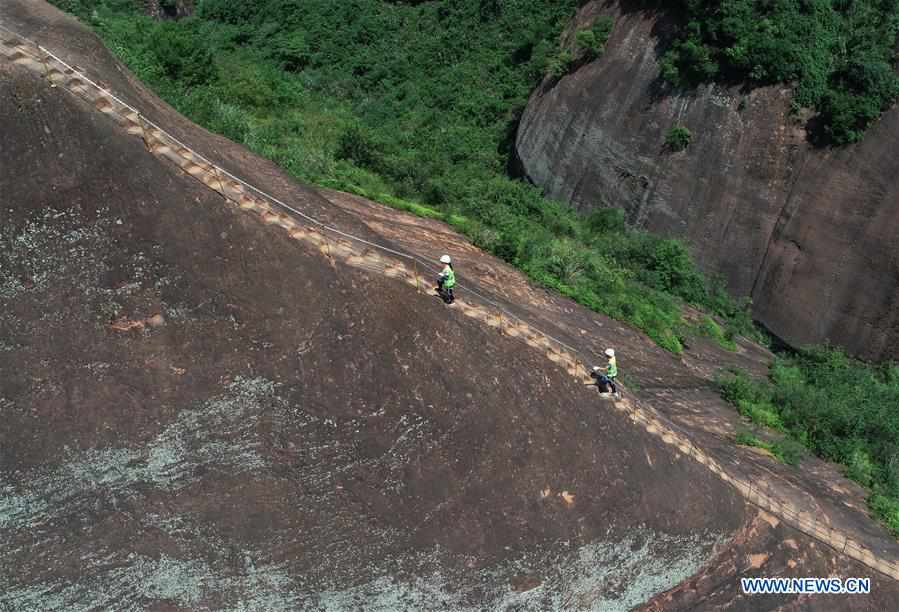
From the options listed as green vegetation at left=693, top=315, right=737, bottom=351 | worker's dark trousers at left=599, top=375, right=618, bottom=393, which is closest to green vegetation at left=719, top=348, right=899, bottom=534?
green vegetation at left=693, top=315, right=737, bottom=351

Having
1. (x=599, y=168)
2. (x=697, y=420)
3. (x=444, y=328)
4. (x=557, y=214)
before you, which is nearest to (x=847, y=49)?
(x=599, y=168)

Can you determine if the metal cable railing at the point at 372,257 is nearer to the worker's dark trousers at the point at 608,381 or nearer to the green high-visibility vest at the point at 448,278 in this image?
the worker's dark trousers at the point at 608,381

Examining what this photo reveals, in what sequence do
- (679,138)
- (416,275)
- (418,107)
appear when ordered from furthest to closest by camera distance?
(418,107), (679,138), (416,275)

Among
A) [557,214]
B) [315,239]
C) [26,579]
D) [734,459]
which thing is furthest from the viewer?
[557,214]

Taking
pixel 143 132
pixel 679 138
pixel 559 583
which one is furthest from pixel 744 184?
pixel 143 132

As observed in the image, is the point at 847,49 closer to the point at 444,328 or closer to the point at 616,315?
the point at 616,315

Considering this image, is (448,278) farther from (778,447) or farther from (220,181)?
(778,447)
